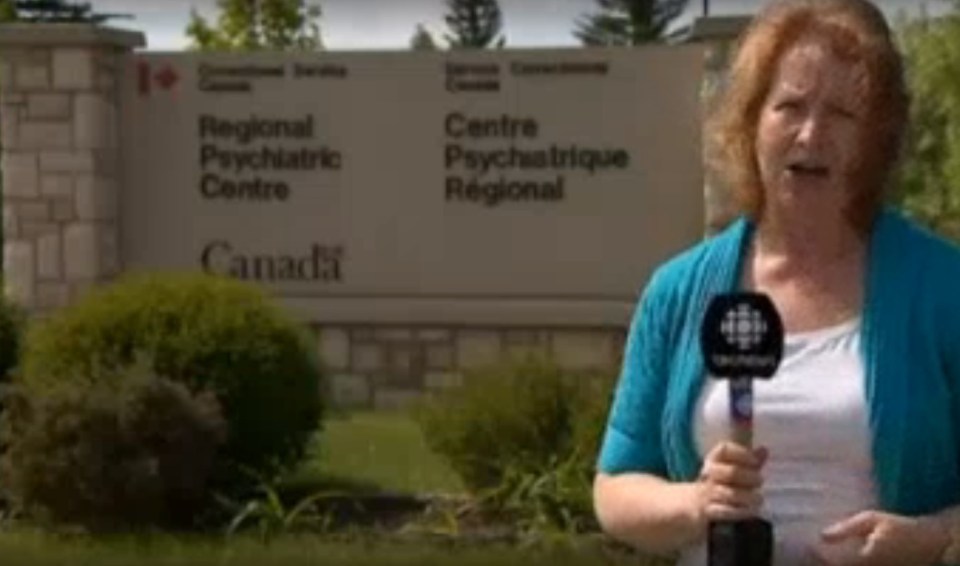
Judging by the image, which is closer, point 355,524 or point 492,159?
point 355,524

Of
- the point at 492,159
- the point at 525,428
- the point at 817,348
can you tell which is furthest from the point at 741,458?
the point at 492,159

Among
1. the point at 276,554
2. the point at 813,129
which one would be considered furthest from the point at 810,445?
the point at 276,554

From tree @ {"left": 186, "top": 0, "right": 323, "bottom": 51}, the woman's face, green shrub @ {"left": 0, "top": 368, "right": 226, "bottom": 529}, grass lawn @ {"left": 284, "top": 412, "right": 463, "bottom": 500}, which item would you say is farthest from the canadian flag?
the woman's face

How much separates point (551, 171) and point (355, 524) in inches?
219

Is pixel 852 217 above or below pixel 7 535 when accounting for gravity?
above

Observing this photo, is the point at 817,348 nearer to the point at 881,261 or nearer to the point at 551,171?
the point at 881,261

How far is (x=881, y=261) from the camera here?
410cm

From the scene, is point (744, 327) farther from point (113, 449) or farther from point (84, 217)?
point (84, 217)

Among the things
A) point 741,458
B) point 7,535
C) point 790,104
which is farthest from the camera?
point 7,535

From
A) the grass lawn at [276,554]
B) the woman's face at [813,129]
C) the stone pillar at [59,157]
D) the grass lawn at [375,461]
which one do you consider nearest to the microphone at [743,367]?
the woman's face at [813,129]

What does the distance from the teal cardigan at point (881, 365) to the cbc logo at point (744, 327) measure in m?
0.24

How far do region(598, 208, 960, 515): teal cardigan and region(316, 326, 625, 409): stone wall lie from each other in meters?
13.5

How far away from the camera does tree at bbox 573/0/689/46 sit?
112 ft

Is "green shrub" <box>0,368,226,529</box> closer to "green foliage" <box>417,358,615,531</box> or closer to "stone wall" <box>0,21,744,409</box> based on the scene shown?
"green foliage" <box>417,358,615,531</box>
